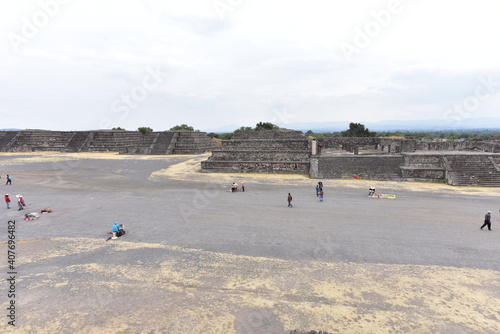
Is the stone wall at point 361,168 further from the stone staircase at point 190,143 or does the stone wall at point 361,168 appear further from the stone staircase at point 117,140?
the stone staircase at point 117,140

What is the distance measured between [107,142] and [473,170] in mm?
51470

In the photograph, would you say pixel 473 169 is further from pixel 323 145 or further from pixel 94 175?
pixel 94 175

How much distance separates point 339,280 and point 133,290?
5412mm

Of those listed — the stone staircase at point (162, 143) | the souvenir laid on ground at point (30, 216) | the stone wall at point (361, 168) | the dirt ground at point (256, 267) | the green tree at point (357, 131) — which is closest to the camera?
the dirt ground at point (256, 267)

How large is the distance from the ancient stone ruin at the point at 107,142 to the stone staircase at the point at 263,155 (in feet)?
49.5

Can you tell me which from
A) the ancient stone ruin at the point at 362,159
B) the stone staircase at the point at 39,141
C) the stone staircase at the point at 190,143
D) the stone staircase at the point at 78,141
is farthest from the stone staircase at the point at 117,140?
the ancient stone ruin at the point at 362,159

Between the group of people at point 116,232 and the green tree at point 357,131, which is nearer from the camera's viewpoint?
the group of people at point 116,232

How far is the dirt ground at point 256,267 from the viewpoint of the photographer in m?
5.35

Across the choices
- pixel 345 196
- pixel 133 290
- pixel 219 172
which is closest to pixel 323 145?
pixel 219 172

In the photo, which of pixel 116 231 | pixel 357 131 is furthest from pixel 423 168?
pixel 357 131

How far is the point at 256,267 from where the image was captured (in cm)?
730

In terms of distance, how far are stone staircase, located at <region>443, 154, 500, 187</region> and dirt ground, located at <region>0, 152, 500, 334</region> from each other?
4707 millimetres

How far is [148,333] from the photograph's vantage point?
16.3 feet

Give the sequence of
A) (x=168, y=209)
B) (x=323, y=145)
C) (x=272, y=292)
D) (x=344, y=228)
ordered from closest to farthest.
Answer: (x=272, y=292) < (x=344, y=228) < (x=168, y=209) < (x=323, y=145)
